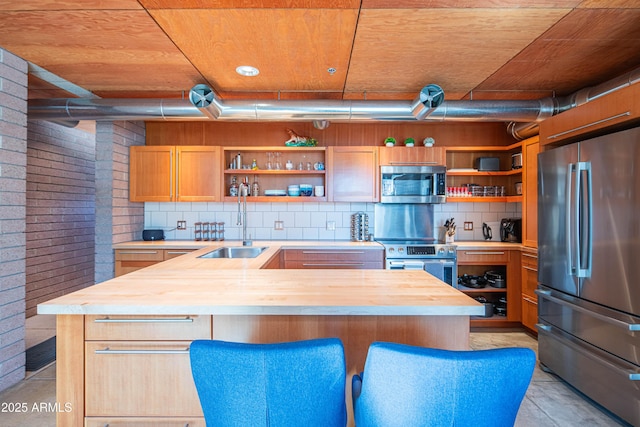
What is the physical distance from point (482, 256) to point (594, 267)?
5.54ft

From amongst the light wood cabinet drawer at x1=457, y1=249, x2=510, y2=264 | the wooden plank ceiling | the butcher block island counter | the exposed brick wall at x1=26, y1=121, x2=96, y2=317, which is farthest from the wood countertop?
the exposed brick wall at x1=26, y1=121, x2=96, y2=317

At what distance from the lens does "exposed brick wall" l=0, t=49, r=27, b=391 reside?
8.10ft

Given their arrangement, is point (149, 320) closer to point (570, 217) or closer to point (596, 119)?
point (570, 217)

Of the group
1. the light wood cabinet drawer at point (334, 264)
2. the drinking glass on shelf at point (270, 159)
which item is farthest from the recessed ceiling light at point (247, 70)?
the light wood cabinet drawer at point (334, 264)

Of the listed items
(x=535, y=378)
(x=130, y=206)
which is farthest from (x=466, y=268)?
(x=130, y=206)

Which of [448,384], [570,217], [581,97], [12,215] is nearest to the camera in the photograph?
[448,384]

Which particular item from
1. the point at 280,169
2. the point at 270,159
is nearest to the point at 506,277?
the point at 280,169

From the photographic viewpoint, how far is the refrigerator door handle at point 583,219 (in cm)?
228

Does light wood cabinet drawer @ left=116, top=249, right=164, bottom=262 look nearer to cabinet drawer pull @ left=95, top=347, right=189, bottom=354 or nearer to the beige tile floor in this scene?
the beige tile floor

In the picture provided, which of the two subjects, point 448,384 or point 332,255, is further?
point 332,255

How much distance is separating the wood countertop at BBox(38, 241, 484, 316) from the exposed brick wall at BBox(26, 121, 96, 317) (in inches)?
133

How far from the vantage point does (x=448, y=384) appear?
0.90m

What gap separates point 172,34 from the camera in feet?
7.64

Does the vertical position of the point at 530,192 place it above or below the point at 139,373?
above
